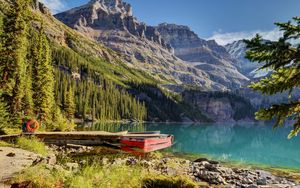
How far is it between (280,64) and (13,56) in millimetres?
50410

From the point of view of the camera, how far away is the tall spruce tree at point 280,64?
359 inches

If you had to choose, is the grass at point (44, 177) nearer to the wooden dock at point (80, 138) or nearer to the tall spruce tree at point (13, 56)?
the wooden dock at point (80, 138)

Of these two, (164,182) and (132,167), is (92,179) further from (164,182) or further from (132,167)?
(132,167)

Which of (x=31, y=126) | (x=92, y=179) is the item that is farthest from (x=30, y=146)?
(x=92, y=179)

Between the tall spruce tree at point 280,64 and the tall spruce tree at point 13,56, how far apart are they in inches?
1857

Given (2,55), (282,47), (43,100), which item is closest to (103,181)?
(282,47)

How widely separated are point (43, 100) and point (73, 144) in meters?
30.0

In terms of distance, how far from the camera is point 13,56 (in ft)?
174

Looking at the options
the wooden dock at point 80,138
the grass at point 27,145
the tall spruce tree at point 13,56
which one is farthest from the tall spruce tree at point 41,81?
the grass at point 27,145

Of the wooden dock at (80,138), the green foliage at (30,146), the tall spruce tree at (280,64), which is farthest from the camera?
the wooden dock at (80,138)

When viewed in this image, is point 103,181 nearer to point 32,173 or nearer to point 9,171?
point 32,173

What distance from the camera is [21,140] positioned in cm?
3164

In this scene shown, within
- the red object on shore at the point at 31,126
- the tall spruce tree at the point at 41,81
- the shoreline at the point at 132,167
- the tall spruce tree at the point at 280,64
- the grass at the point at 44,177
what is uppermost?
the tall spruce tree at the point at 41,81

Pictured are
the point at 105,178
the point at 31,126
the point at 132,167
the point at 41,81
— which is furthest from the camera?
the point at 41,81
